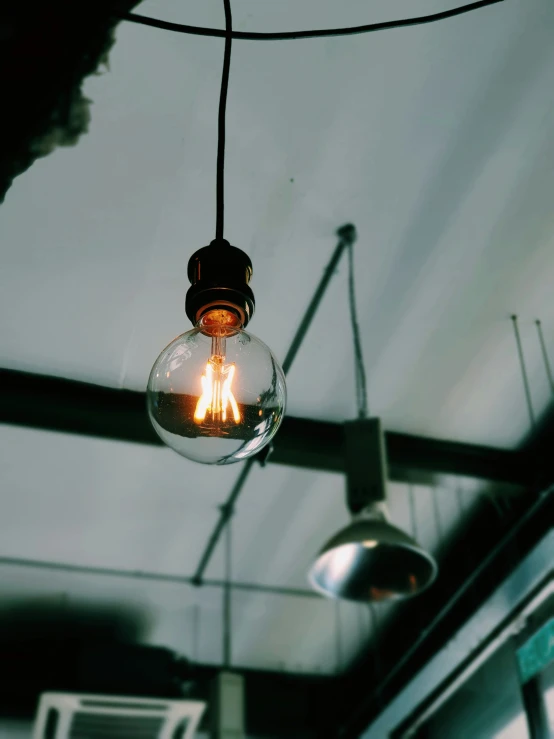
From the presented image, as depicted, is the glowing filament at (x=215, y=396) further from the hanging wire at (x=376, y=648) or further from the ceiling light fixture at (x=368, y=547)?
the hanging wire at (x=376, y=648)

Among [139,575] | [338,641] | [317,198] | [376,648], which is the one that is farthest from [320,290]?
[338,641]

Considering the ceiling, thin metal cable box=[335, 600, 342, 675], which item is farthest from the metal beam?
thin metal cable box=[335, 600, 342, 675]

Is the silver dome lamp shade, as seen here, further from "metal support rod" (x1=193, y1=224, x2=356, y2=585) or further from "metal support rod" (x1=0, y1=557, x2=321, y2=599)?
"metal support rod" (x1=0, y1=557, x2=321, y2=599)

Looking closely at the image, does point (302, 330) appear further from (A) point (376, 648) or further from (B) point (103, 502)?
(A) point (376, 648)

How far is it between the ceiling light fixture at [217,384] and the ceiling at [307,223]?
4.16 ft

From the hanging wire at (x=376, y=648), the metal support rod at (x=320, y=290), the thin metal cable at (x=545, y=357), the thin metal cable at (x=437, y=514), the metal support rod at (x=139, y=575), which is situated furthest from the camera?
the hanging wire at (x=376, y=648)

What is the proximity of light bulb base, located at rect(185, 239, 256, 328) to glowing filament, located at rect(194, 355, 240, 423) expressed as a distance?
93 millimetres

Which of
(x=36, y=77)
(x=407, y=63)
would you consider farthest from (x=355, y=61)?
(x=36, y=77)

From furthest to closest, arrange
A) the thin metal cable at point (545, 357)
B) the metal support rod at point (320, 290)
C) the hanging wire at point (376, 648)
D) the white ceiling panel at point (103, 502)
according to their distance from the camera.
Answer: the hanging wire at point (376, 648)
the white ceiling panel at point (103, 502)
the thin metal cable at point (545, 357)
the metal support rod at point (320, 290)

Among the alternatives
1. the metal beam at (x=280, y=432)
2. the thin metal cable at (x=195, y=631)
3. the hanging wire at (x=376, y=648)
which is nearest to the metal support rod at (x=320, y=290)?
the metal beam at (x=280, y=432)

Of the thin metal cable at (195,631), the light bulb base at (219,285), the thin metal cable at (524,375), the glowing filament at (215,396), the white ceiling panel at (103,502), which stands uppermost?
the thin metal cable at (524,375)

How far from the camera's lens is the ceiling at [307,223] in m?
2.51

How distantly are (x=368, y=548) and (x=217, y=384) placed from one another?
1.30m

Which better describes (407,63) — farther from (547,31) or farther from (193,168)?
(193,168)
